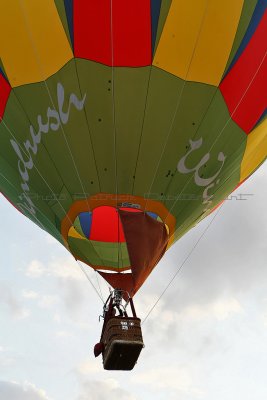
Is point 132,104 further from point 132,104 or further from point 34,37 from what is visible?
point 34,37

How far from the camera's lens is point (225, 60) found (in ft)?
22.6

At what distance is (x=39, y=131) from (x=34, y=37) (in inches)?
46.3

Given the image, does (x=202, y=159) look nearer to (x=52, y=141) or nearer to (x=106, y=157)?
(x=106, y=157)

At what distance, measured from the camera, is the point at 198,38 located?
6637 mm

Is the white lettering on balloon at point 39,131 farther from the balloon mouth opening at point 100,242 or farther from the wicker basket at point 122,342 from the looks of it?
the wicker basket at point 122,342

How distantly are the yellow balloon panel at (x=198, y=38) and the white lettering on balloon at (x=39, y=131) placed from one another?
1.17m

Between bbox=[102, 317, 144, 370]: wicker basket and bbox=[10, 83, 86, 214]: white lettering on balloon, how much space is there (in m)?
2.41

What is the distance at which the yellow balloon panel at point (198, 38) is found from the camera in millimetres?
6516

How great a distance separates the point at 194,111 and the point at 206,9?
3.98 feet

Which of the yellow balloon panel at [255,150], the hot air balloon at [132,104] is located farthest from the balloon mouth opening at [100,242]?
the yellow balloon panel at [255,150]

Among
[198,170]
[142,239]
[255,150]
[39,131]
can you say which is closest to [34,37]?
[39,131]

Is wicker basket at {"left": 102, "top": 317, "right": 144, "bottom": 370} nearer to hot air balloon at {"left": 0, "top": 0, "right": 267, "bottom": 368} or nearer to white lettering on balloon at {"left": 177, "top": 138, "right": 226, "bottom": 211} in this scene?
hot air balloon at {"left": 0, "top": 0, "right": 267, "bottom": 368}

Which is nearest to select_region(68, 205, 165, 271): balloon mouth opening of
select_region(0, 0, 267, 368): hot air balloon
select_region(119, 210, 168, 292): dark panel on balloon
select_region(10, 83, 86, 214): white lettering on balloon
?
select_region(0, 0, 267, 368): hot air balloon

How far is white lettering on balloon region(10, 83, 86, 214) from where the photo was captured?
267 inches
